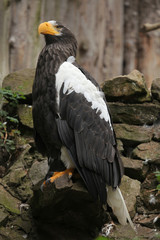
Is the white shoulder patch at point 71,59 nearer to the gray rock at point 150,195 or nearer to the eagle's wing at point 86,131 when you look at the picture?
the eagle's wing at point 86,131

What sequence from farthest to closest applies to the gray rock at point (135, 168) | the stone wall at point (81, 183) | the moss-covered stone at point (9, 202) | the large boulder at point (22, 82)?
the large boulder at point (22, 82)
the gray rock at point (135, 168)
the moss-covered stone at point (9, 202)
the stone wall at point (81, 183)

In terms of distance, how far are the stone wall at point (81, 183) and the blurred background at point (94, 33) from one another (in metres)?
0.69

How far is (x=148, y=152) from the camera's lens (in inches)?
173

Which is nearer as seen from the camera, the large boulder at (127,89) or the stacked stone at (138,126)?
the stacked stone at (138,126)

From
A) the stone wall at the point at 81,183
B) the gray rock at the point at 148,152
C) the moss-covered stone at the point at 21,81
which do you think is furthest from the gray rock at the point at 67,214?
the moss-covered stone at the point at 21,81

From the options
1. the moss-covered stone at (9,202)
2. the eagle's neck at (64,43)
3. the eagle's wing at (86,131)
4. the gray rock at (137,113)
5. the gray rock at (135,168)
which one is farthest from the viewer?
the gray rock at (137,113)

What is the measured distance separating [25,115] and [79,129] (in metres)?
1.28

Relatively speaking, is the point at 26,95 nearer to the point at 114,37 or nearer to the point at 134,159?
the point at 134,159

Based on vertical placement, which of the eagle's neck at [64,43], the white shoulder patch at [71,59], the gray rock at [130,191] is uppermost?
the eagle's neck at [64,43]

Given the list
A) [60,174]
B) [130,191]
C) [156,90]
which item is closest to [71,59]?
[60,174]

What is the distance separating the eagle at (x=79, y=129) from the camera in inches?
142

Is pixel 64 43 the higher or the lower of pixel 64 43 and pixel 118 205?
the higher

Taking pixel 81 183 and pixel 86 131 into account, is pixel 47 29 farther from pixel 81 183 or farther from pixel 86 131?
pixel 81 183

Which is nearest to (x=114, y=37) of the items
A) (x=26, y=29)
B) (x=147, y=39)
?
(x=147, y=39)
